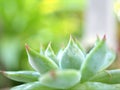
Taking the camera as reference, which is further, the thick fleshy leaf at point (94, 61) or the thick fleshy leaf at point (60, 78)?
the thick fleshy leaf at point (94, 61)

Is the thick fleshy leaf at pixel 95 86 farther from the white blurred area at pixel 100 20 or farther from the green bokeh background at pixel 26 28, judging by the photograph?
the green bokeh background at pixel 26 28

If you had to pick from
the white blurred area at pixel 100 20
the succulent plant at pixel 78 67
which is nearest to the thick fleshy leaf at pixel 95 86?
the succulent plant at pixel 78 67

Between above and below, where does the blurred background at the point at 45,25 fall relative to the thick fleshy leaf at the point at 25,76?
above

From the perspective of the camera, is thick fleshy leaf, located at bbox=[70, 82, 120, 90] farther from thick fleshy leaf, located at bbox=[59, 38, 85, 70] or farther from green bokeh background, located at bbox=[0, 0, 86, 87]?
green bokeh background, located at bbox=[0, 0, 86, 87]

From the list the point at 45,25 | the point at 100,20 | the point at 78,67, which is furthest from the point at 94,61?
the point at 45,25

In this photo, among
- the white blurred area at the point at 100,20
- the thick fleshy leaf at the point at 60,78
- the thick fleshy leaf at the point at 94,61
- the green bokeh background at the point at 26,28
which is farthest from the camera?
the green bokeh background at the point at 26,28

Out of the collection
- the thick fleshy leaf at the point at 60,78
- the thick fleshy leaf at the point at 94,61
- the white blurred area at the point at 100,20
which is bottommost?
the thick fleshy leaf at the point at 60,78

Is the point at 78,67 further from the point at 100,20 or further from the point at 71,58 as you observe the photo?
the point at 100,20
